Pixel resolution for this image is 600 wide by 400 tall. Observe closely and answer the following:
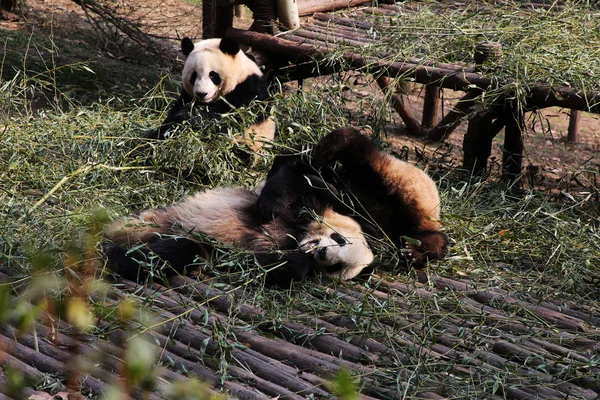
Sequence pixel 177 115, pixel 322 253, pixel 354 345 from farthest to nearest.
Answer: pixel 177 115, pixel 322 253, pixel 354 345

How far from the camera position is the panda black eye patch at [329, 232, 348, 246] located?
354 cm

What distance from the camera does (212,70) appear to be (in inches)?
203

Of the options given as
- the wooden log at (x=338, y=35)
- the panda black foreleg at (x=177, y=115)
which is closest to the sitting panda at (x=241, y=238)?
the panda black foreleg at (x=177, y=115)

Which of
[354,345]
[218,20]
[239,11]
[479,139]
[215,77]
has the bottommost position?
[354,345]

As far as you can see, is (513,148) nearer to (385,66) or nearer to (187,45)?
(385,66)

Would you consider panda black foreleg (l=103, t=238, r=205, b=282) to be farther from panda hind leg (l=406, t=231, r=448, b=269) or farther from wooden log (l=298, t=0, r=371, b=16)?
wooden log (l=298, t=0, r=371, b=16)

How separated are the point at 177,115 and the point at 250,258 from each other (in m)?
1.87

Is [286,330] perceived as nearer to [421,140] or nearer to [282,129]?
[282,129]

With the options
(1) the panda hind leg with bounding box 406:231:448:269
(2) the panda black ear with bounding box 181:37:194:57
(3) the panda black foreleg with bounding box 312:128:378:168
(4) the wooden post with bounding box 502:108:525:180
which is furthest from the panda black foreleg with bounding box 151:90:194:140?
(4) the wooden post with bounding box 502:108:525:180

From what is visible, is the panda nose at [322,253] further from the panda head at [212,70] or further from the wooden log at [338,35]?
the wooden log at [338,35]

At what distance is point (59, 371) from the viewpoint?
2.45 meters

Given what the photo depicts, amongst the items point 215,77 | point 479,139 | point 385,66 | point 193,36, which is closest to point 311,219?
point 215,77

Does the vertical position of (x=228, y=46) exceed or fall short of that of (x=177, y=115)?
it exceeds it

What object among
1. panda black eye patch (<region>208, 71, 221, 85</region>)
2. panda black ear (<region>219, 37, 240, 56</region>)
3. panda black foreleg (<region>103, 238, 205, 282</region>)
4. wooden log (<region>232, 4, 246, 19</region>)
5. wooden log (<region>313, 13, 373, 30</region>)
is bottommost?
panda black foreleg (<region>103, 238, 205, 282</region>)
